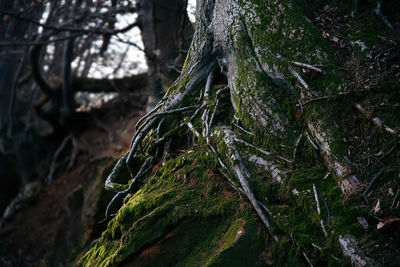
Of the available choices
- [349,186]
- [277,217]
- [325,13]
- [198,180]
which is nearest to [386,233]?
[349,186]

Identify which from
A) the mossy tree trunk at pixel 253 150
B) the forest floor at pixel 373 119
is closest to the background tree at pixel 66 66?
the mossy tree trunk at pixel 253 150

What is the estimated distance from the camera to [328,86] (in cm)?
265

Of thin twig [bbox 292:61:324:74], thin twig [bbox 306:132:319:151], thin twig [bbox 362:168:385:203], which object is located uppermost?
thin twig [bbox 292:61:324:74]

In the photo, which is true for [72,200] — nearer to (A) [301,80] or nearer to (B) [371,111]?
(A) [301,80]

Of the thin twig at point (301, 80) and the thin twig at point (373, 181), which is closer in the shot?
the thin twig at point (373, 181)

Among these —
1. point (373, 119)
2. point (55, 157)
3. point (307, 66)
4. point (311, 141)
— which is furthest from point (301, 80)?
point (55, 157)

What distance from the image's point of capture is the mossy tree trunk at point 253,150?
2.29 meters

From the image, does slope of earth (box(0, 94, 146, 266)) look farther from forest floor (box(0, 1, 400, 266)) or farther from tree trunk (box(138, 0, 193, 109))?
forest floor (box(0, 1, 400, 266))

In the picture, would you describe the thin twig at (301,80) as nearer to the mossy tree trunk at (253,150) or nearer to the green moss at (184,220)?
→ the mossy tree trunk at (253,150)

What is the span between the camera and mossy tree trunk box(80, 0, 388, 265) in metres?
2.29

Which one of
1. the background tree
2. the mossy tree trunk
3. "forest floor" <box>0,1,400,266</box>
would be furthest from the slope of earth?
"forest floor" <box>0,1,400,266</box>

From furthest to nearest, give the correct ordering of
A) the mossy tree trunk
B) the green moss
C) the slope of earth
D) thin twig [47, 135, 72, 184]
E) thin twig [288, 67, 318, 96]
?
thin twig [47, 135, 72, 184]
the slope of earth
thin twig [288, 67, 318, 96]
the green moss
the mossy tree trunk

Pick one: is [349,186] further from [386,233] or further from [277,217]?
[277,217]

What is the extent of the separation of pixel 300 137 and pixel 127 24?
6804 millimetres
